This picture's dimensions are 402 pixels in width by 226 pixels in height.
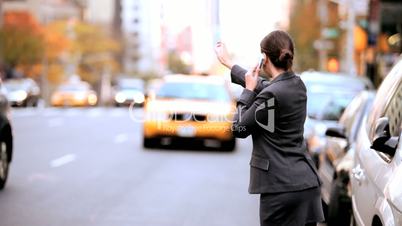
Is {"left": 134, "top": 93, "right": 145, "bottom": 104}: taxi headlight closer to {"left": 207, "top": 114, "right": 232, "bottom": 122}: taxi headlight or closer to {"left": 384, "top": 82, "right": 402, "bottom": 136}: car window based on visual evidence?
{"left": 207, "top": 114, "right": 232, "bottom": 122}: taxi headlight

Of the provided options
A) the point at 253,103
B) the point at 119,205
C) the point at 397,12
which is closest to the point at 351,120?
the point at 119,205

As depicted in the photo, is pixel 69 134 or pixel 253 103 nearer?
pixel 253 103

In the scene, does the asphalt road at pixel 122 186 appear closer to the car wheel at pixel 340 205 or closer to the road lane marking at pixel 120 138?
the road lane marking at pixel 120 138

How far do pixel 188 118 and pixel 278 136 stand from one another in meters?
13.9

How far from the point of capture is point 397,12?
37.6 meters

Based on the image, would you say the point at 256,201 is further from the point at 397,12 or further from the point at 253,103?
the point at 397,12

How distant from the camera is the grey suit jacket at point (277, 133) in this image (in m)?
4.91

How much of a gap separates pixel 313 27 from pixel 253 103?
5209cm

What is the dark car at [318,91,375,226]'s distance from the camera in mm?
8383

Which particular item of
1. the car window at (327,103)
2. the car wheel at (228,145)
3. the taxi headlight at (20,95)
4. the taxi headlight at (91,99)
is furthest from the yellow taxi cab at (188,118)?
the taxi headlight at (91,99)

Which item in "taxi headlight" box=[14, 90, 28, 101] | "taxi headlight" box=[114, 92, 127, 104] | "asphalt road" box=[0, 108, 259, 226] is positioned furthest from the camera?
"taxi headlight" box=[114, 92, 127, 104]

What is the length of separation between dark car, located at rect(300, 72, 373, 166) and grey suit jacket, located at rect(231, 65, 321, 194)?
6.65 metres

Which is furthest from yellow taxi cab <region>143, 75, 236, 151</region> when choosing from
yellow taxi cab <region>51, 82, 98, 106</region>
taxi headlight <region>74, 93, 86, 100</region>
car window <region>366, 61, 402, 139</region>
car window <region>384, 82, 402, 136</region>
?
taxi headlight <region>74, 93, 86, 100</region>

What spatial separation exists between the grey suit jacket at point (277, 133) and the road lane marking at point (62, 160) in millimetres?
10726
